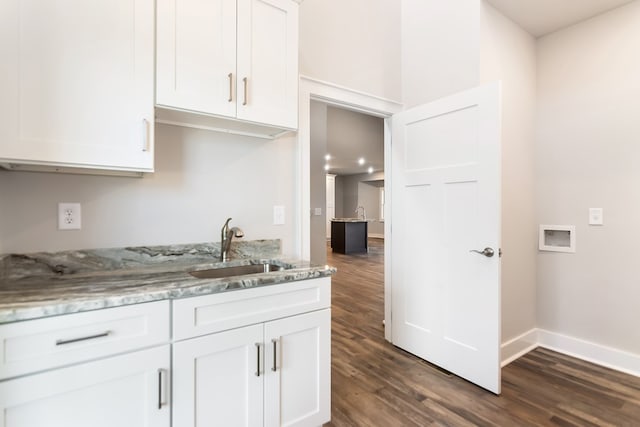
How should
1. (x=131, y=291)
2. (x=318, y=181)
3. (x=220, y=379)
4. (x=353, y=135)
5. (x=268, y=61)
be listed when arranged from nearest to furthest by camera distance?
(x=131, y=291), (x=220, y=379), (x=268, y=61), (x=318, y=181), (x=353, y=135)

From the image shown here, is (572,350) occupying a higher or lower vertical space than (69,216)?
lower

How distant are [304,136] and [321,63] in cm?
59

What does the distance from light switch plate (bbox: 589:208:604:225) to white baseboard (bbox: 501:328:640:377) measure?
98 cm

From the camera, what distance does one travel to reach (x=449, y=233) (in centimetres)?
227

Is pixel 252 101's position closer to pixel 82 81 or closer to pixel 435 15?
pixel 82 81

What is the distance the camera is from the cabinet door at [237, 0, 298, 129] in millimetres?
1578

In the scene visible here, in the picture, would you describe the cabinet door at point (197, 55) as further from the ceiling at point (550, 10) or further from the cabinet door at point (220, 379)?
the ceiling at point (550, 10)

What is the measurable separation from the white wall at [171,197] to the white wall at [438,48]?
133 centimetres

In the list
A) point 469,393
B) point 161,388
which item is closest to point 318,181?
point 469,393

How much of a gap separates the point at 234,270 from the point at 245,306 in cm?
48

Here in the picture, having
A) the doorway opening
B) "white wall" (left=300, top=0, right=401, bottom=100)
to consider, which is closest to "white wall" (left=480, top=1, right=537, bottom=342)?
"white wall" (left=300, top=0, right=401, bottom=100)

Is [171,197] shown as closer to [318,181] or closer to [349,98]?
[349,98]

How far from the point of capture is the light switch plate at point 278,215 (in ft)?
6.80

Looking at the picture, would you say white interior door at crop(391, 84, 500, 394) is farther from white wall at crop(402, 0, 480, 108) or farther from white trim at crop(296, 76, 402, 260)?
white trim at crop(296, 76, 402, 260)
